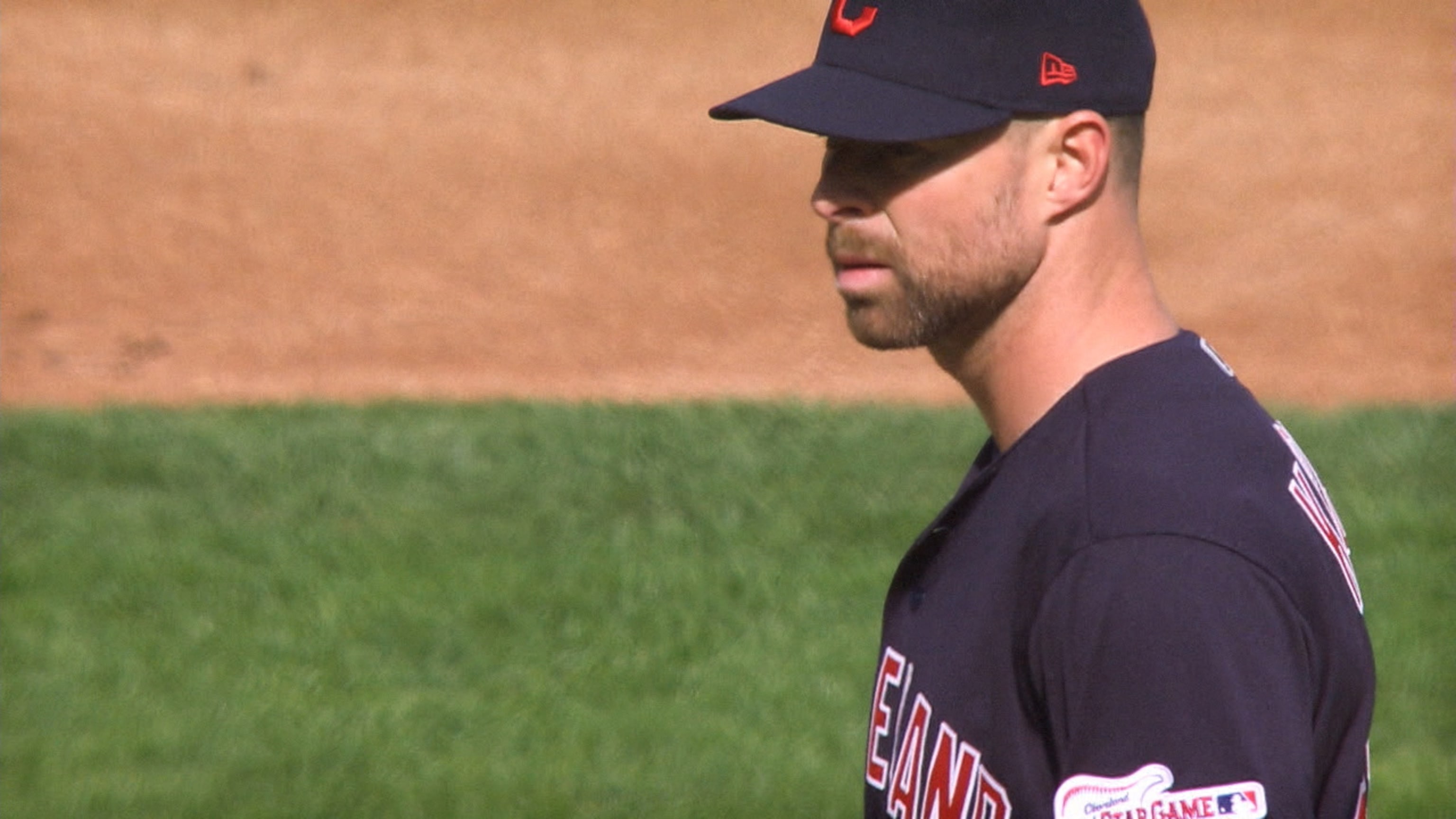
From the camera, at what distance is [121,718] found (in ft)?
19.3

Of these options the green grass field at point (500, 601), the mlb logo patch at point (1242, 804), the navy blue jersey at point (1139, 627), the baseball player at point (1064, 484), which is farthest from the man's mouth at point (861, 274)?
the green grass field at point (500, 601)

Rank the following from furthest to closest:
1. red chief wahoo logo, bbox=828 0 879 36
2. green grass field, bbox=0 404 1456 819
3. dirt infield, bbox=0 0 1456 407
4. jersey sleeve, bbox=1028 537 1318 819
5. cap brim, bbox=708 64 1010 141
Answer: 1. dirt infield, bbox=0 0 1456 407
2. green grass field, bbox=0 404 1456 819
3. red chief wahoo logo, bbox=828 0 879 36
4. cap brim, bbox=708 64 1010 141
5. jersey sleeve, bbox=1028 537 1318 819

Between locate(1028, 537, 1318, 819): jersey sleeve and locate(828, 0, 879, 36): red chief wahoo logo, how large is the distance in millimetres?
653

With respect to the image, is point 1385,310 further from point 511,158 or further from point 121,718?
point 121,718

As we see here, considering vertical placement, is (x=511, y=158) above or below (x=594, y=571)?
above

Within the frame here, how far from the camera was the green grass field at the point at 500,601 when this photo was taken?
556 centimetres

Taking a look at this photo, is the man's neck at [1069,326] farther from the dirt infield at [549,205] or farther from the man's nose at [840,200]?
the dirt infield at [549,205]

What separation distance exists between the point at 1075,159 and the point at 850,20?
11.4 inches

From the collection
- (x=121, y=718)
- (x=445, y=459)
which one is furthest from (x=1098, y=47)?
(x=445, y=459)

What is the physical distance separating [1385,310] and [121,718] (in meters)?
9.14

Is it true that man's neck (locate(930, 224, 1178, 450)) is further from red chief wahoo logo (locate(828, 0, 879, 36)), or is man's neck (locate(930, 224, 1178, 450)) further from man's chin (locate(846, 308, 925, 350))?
red chief wahoo logo (locate(828, 0, 879, 36))

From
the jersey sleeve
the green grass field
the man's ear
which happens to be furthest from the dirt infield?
the jersey sleeve

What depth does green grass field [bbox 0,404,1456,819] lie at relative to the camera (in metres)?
5.56

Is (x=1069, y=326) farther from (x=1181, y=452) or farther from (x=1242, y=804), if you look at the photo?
(x=1242, y=804)
